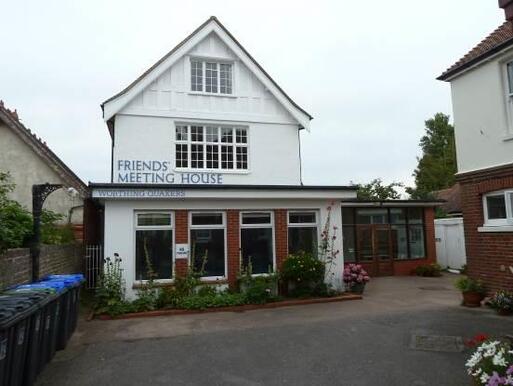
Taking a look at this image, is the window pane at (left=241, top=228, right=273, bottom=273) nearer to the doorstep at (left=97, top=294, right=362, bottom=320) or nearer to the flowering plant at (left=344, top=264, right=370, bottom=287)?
the doorstep at (left=97, top=294, right=362, bottom=320)

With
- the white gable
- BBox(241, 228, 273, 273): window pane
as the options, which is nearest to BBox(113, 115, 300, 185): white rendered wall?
Answer: the white gable

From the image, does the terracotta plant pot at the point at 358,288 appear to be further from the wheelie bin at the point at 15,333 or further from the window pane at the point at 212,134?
the wheelie bin at the point at 15,333

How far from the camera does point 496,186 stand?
10797 mm

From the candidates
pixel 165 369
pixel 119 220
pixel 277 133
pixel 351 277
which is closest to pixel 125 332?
pixel 165 369

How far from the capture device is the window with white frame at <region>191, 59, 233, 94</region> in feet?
58.9

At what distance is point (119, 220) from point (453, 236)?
16.5m

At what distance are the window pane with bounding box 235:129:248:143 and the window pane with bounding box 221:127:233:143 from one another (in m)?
0.24

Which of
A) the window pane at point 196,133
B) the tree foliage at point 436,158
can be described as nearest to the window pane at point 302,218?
the window pane at point 196,133

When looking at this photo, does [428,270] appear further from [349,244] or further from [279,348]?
[279,348]

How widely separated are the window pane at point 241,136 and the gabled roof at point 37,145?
613 cm

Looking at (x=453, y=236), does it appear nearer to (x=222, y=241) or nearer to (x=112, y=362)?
(x=222, y=241)

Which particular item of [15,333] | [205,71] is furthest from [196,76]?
[15,333]

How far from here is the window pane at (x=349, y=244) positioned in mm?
20031

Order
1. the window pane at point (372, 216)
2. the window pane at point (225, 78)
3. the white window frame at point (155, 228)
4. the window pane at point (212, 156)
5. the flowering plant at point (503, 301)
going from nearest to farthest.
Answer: the flowering plant at point (503, 301) → the white window frame at point (155, 228) → the window pane at point (212, 156) → the window pane at point (225, 78) → the window pane at point (372, 216)
